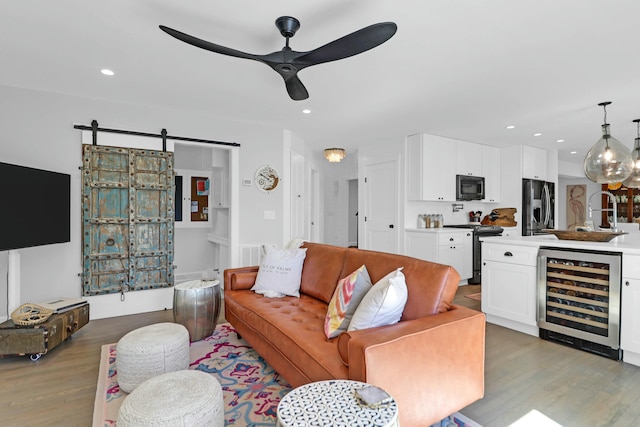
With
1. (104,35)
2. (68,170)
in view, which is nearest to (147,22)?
(104,35)

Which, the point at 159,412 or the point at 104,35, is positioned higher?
the point at 104,35

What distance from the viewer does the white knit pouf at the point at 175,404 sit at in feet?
4.59

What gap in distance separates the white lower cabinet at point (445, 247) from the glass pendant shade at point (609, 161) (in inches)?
76.7

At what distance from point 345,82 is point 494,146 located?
4.30 metres

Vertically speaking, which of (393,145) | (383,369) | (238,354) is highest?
(393,145)

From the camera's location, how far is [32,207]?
2.88 meters

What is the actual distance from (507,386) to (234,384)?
5.98ft

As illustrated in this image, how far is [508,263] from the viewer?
129 inches

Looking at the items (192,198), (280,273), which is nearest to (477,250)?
(280,273)

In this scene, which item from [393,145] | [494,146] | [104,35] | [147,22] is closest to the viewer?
[147,22]

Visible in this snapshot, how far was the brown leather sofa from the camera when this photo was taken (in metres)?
1.49

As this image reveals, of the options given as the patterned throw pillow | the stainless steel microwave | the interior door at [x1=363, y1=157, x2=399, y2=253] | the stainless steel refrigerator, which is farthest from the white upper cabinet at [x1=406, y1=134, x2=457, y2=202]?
the patterned throw pillow

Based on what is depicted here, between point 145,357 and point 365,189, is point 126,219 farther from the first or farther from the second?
point 365,189

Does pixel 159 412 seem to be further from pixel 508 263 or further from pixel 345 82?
pixel 508 263
